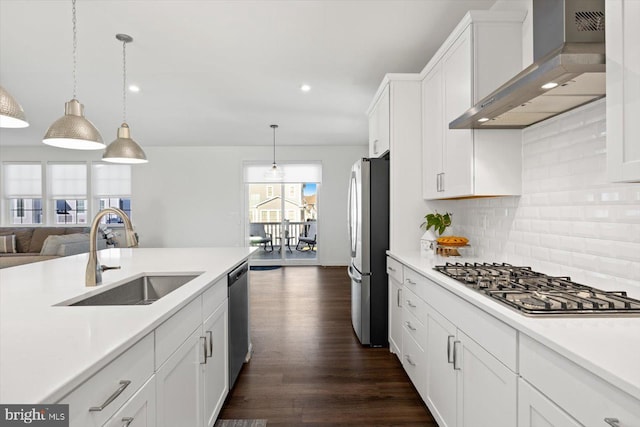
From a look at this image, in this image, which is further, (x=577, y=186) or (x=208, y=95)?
(x=208, y=95)

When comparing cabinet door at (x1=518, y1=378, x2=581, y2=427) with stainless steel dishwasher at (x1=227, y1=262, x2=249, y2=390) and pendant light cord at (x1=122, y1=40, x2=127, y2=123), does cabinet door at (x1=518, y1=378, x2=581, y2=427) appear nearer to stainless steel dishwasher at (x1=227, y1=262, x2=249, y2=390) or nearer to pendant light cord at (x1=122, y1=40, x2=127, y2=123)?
stainless steel dishwasher at (x1=227, y1=262, x2=249, y2=390)

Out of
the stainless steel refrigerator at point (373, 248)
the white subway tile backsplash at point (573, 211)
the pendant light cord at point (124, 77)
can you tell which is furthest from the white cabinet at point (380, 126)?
the pendant light cord at point (124, 77)

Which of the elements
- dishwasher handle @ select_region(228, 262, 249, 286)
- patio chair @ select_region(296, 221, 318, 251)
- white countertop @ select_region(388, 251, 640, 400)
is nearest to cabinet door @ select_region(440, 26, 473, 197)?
white countertop @ select_region(388, 251, 640, 400)

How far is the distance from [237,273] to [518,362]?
1.78 metres

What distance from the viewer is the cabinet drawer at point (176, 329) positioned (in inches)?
45.3

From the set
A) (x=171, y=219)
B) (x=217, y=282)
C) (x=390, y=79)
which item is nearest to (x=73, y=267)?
(x=217, y=282)

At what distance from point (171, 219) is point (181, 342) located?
6.79 meters

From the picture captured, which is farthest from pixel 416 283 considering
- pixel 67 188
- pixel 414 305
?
pixel 67 188

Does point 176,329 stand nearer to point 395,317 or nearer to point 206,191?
point 395,317

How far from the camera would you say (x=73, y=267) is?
2.06 m

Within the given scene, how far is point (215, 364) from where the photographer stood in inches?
72.7

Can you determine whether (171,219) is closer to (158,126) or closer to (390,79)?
(158,126)

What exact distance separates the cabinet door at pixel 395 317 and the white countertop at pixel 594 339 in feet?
4.55

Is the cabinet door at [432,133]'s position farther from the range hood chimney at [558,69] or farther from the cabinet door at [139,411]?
the cabinet door at [139,411]
